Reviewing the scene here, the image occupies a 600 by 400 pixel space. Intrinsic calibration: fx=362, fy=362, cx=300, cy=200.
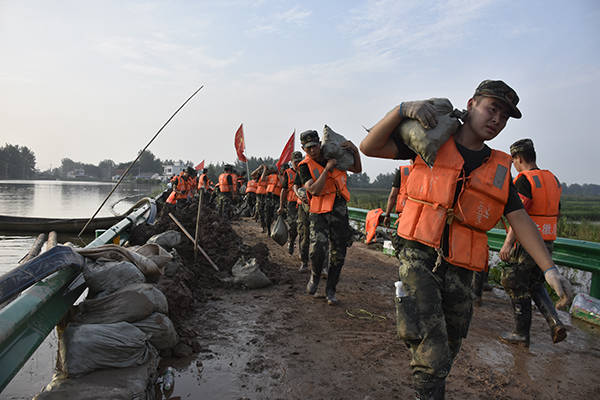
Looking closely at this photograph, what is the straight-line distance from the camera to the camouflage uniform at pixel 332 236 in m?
4.71

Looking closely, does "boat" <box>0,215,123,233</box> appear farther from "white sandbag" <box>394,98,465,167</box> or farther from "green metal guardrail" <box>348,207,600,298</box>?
"green metal guardrail" <box>348,207,600,298</box>

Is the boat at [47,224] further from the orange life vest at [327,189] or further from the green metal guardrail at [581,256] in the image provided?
the green metal guardrail at [581,256]

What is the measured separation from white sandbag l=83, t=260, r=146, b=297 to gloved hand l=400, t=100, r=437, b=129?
229 cm

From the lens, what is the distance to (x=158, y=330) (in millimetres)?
2668

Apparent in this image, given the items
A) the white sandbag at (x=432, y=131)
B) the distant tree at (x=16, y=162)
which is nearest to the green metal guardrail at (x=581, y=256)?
the white sandbag at (x=432, y=131)

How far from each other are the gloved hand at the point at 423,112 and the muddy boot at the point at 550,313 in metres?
2.62

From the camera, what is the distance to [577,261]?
498 cm

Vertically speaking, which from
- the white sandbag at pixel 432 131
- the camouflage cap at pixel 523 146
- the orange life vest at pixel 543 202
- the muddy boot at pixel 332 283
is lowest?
the muddy boot at pixel 332 283

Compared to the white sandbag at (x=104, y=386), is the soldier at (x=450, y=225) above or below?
above

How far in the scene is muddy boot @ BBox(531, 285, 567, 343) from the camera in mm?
3268

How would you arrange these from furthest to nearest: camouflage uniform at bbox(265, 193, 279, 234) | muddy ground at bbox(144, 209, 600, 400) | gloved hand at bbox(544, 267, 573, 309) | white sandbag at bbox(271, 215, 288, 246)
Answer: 1. camouflage uniform at bbox(265, 193, 279, 234)
2. white sandbag at bbox(271, 215, 288, 246)
3. muddy ground at bbox(144, 209, 600, 400)
4. gloved hand at bbox(544, 267, 573, 309)

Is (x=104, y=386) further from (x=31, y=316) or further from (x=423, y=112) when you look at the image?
(x=423, y=112)

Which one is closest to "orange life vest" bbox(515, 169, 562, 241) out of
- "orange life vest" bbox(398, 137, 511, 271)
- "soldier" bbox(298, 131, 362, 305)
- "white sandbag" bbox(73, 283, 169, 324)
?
"soldier" bbox(298, 131, 362, 305)

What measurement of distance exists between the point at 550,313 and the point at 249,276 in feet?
11.9
